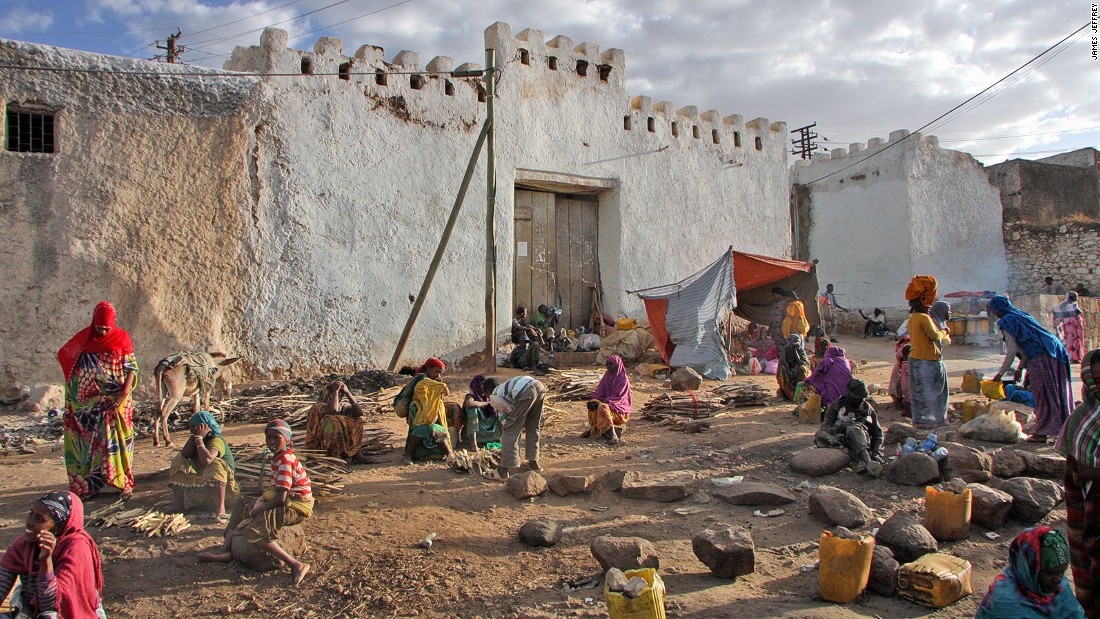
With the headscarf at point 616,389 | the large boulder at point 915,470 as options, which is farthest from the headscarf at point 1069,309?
the headscarf at point 616,389

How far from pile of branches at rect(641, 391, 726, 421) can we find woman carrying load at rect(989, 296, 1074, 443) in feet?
10.2

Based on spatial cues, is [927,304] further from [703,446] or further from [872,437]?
[703,446]

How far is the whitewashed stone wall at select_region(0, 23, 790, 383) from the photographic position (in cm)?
827

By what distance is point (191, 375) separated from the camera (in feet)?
24.0

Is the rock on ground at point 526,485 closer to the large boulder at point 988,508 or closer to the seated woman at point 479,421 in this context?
the seated woman at point 479,421

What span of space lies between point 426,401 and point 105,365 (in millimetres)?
2451

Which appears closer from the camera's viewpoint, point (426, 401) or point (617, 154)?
point (426, 401)

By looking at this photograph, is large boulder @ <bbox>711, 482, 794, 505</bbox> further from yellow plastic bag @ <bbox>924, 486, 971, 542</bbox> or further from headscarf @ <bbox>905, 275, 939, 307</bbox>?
headscarf @ <bbox>905, 275, 939, 307</bbox>

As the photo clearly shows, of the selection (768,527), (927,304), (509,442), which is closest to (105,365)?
(509,442)

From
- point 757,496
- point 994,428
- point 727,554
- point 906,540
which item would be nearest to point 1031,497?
point 906,540

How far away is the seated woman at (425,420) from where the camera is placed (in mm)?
6352

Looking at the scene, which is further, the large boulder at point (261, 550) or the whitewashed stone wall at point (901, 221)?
the whitewashed stone wall at point (901, 221)

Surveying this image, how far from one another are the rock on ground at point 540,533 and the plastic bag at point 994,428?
15.2 feet

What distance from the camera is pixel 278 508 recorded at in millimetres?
4188
